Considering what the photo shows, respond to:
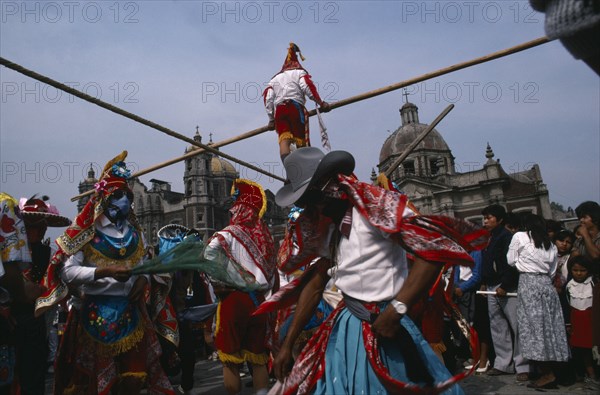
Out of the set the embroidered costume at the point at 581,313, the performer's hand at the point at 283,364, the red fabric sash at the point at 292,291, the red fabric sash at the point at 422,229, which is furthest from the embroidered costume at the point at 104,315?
the embroidered costume at the point at 581,313

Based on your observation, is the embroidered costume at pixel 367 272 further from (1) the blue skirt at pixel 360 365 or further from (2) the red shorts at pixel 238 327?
(2) the red shorts at pixel 238 327

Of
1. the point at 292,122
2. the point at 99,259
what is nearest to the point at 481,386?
the point at 292,122

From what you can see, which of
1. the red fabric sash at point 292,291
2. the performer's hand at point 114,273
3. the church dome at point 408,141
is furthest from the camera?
the church dome at point 408,141

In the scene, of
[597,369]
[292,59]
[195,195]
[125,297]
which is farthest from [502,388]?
[195,195]

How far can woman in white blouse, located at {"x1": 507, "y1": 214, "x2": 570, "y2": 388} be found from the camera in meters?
5.48

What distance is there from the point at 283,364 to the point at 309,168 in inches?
44.4

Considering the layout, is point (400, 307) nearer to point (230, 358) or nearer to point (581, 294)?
point (230, 358)

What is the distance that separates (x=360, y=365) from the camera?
7.80ft

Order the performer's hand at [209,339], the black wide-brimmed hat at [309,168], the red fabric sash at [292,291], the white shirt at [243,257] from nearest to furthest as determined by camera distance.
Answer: the black wide-brimmed hat at [309,168] → the red fabric sash at [292,291] → the white shirt at [243,257] → the performer's hand at [209,339]

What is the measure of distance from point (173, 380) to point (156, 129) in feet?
12.7

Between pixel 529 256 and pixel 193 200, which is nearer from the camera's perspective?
pixel 529 256

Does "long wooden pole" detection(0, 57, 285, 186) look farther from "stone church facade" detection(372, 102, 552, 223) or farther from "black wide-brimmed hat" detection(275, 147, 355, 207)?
"stone church facade" detection(372, 102, 552, 223)

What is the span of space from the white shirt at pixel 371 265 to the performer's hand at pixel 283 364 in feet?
1.64

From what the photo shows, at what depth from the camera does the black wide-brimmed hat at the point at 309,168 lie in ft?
8.64
